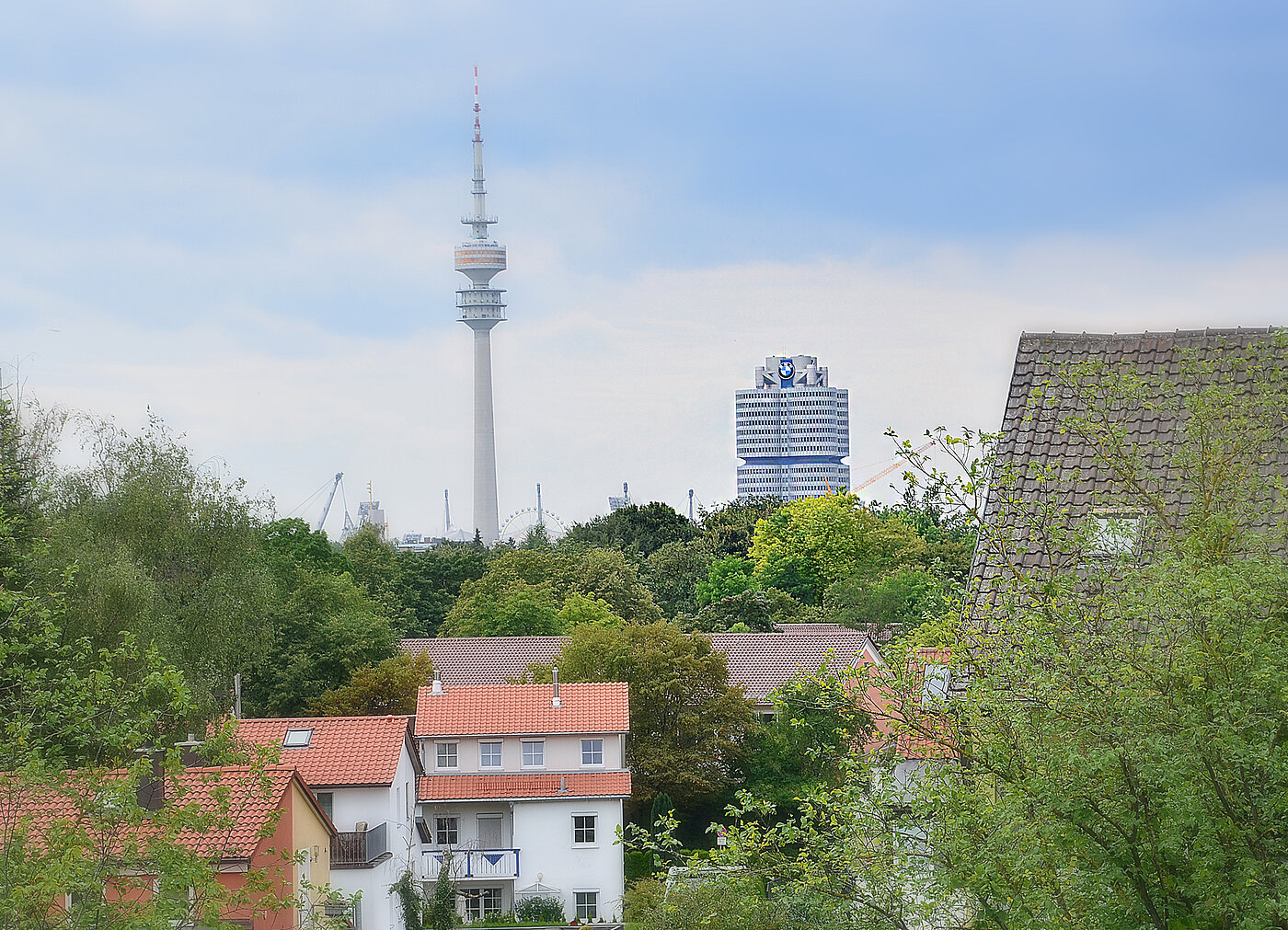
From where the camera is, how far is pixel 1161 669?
7.38 metres

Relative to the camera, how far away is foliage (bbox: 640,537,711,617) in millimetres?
95438

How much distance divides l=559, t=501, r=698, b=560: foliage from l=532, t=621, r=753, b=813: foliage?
62181 mm

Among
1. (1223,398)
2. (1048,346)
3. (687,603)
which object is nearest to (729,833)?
(1223,398)

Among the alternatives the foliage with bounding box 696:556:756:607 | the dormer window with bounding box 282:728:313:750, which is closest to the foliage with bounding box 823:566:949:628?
the foliage with bounding box 696:556:756:607

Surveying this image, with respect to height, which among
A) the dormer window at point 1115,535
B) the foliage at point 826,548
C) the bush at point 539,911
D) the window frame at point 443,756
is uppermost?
the foliage at point 826,548

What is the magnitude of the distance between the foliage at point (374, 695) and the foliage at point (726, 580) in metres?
45.9

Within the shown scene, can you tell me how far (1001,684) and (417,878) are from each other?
1343 inches

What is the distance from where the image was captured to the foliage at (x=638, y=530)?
11394cm

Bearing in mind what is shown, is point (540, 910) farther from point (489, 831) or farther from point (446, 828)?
point (446, 828)

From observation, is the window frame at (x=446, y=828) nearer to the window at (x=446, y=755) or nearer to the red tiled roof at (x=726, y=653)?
the window at (x=446, y=755)

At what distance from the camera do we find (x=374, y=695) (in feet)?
165

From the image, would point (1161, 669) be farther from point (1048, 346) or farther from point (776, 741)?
point (776, 741)

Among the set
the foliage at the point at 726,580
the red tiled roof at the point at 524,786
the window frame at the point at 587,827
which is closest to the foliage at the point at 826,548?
the foliage at the point at 726,580

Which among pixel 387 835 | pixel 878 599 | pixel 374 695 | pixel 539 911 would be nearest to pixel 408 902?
pixel 387 835
